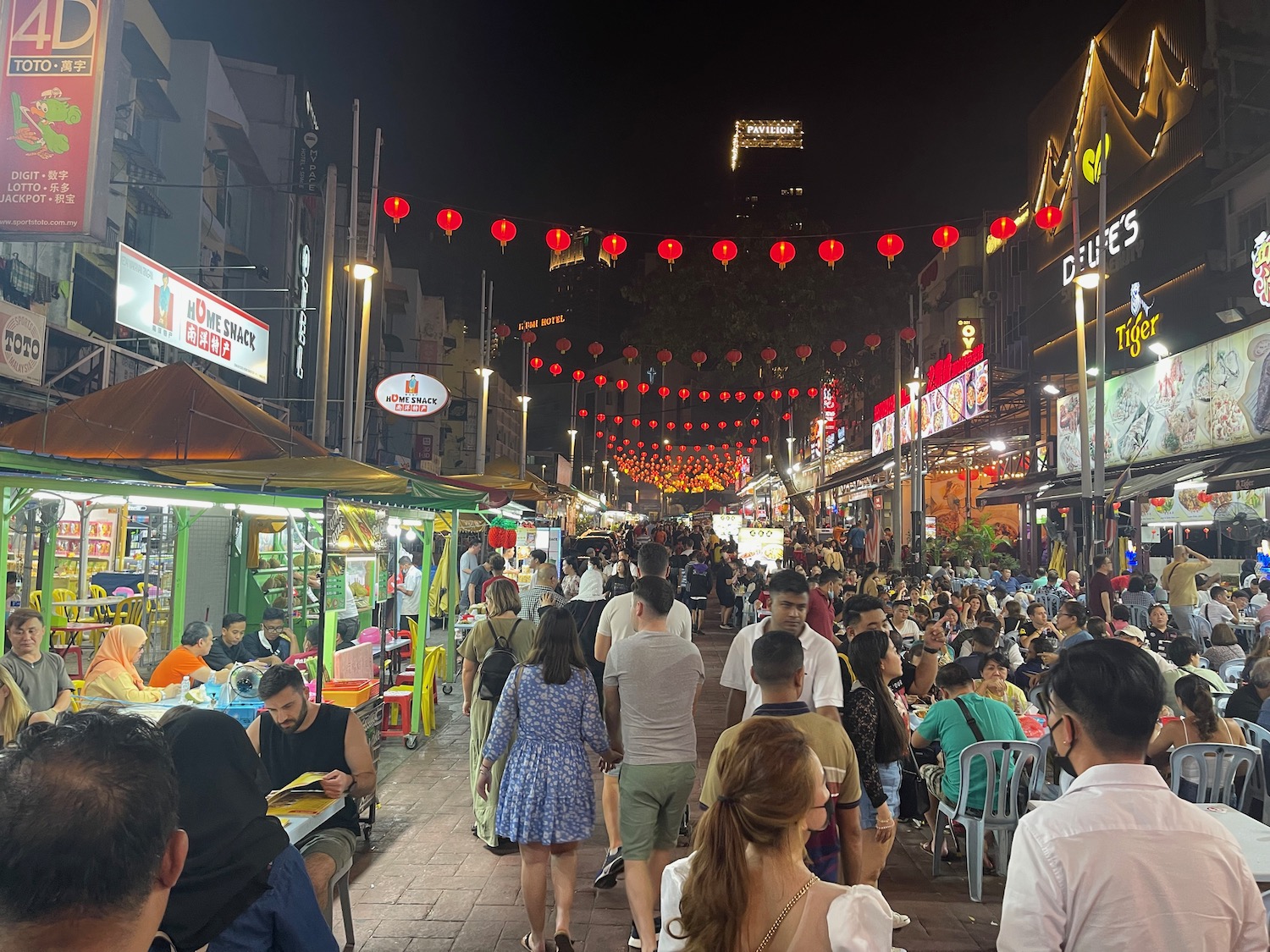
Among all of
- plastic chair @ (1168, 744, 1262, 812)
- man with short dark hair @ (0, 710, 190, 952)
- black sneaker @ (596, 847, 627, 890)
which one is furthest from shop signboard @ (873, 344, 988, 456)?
Result: man with short dark hair @ (0, 710, 190, 952)

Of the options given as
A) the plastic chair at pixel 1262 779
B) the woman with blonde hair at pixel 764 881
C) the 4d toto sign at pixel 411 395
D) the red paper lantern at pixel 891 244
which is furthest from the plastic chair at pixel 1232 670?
the 4d toto sign at pixel 411 395

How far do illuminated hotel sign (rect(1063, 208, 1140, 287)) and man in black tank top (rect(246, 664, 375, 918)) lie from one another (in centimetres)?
2041

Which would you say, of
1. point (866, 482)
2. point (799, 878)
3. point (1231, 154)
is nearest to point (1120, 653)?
point (799, 878)

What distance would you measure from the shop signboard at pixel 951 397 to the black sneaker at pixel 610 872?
1918 cm

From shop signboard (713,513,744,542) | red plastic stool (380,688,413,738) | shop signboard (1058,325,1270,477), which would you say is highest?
shop signboard (1058,325,1270,477)

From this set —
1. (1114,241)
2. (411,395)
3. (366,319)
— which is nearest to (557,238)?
(366,319)

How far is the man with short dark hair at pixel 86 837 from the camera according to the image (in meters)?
1.40

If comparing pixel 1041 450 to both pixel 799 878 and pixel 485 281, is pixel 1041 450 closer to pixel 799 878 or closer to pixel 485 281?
pixel 485 281

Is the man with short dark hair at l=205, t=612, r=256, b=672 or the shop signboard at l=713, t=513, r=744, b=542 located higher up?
the shop signboard at l=713, t=513, r=744, b=542

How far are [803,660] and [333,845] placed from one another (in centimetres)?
252

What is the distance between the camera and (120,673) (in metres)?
7.21

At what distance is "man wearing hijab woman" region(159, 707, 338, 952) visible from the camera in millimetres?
2412

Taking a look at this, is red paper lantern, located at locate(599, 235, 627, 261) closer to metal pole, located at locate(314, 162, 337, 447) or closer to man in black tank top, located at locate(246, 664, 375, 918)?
metal pole, located at locate(314, 162, 337, 447)

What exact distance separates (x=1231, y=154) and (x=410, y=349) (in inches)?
1470
